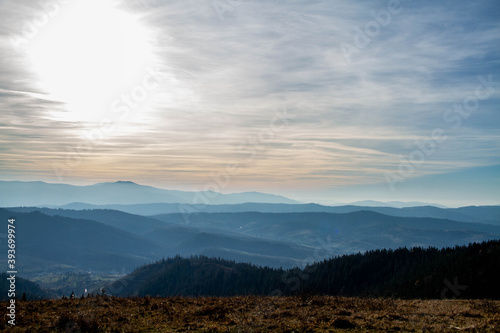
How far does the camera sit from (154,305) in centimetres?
2164

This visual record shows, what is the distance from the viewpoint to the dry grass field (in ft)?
51.6

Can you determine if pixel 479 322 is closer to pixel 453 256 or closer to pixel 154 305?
pixel 154 305

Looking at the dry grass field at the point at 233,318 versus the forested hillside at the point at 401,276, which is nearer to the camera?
the dry grass field at the point at 233,318

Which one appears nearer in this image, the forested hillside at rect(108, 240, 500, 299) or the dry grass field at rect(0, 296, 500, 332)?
the dry grass field at rect(0, 296, 500, 332)

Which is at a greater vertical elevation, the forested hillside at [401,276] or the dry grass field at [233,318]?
the dry grass field at [233,318]

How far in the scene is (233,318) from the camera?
18.3m

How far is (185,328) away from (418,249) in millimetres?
114033

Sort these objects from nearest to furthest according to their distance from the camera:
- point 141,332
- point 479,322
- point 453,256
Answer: point 141,332, point 479,322, point 453,256

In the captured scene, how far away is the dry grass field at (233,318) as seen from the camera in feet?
51.6

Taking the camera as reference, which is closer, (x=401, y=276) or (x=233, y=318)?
(x=233, y=318)

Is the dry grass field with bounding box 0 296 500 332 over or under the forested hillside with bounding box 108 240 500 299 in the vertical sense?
over

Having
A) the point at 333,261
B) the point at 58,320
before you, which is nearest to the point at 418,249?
the point at 333,261

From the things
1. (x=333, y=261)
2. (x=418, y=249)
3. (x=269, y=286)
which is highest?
(x=418, y=249)

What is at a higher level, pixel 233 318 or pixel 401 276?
pixel 233 318
